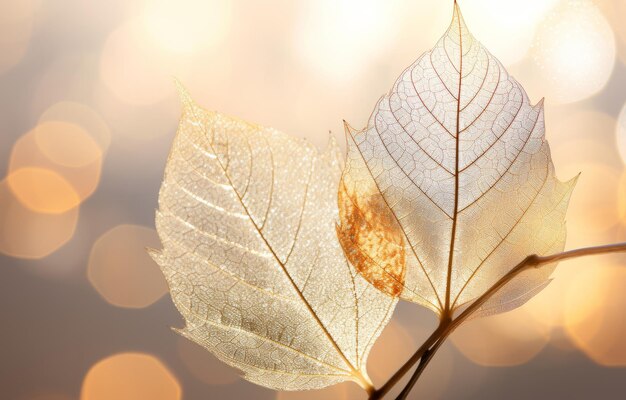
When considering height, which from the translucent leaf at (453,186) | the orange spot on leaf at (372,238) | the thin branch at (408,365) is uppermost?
the translucent leaf at (453,186)

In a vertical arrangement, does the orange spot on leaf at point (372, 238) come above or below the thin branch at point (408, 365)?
above
